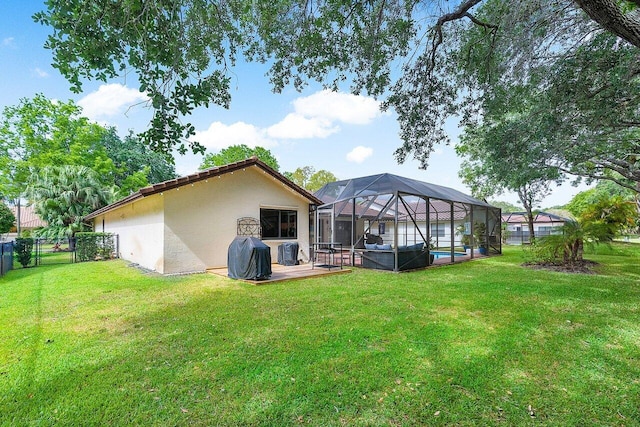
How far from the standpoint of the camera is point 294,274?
8953 mm

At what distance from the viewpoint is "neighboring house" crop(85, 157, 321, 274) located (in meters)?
9.21

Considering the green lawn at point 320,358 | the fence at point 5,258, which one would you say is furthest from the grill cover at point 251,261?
the fence at point 5,258

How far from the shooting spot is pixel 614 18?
121 inches

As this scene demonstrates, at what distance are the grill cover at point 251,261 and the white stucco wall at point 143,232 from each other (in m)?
2.77

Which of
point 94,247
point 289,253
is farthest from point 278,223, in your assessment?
point 94,247

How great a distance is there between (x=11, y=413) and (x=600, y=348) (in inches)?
248

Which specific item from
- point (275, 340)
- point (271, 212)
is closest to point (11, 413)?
point (275, 340)

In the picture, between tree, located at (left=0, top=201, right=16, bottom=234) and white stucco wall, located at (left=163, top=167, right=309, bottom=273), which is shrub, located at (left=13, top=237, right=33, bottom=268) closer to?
white stucco wall, located at (left=163, top=167, right=309, bottom=273)

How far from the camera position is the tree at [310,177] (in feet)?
139

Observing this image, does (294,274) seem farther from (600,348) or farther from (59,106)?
(59,106)

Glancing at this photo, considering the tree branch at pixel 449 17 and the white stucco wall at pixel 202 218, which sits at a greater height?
the tree branch at pixel 449 17

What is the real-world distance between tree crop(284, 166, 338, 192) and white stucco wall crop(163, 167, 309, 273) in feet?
96.9

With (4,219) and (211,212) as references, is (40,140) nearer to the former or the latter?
(4,219)

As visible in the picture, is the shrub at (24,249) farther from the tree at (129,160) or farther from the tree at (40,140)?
the tree at (129,160)
